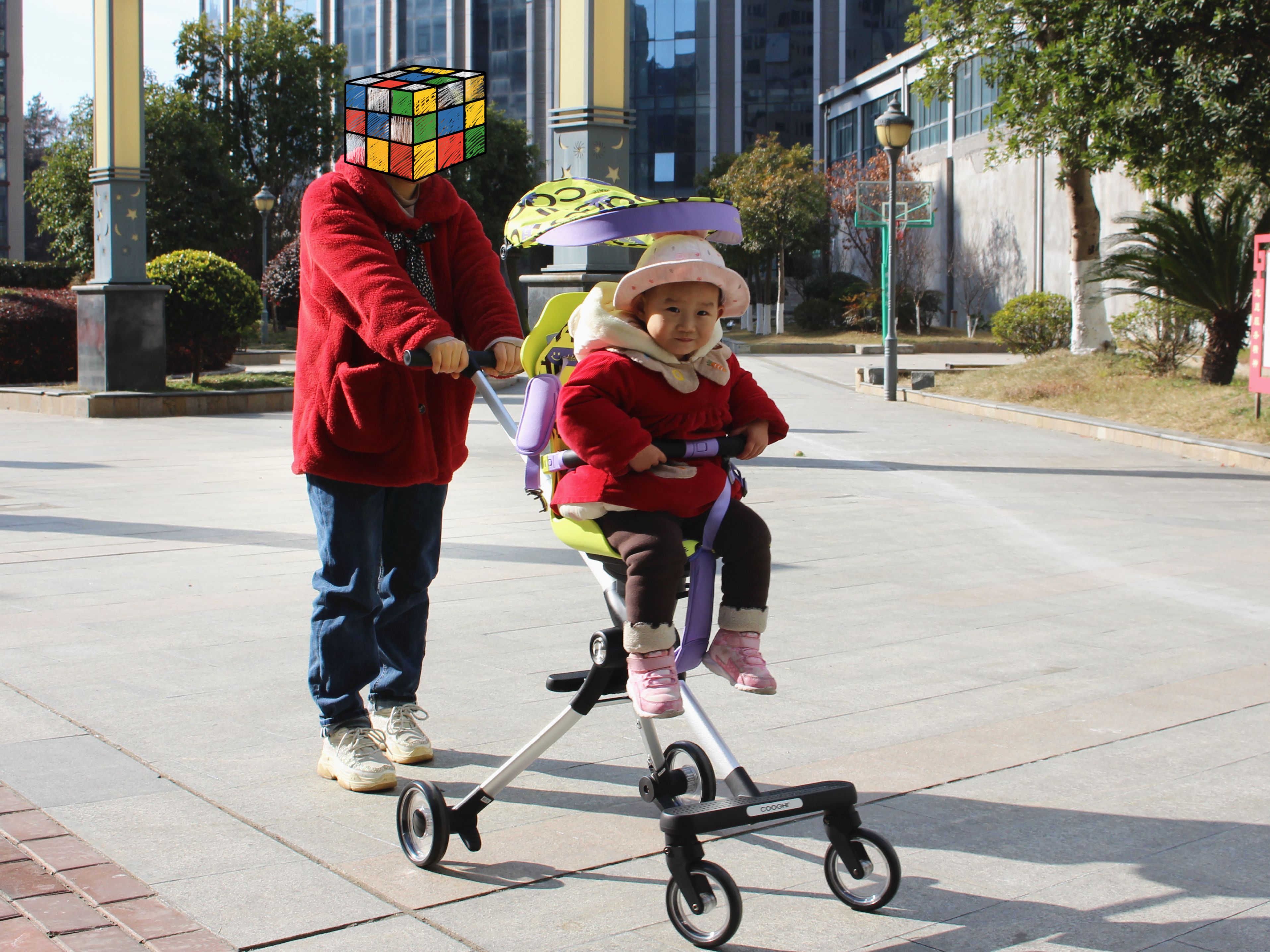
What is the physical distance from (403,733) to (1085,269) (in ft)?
62.0

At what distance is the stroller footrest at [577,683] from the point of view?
10.1 feet

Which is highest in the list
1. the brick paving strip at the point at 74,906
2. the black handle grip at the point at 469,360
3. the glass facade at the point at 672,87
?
the glass facade at the point at 672,87

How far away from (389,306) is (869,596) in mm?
3515

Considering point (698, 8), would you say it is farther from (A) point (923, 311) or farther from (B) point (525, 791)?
(B) point (525, 791)

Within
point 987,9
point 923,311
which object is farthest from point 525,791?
point 923,311

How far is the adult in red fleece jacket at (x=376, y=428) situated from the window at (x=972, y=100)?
126ft

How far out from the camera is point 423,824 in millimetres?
3023

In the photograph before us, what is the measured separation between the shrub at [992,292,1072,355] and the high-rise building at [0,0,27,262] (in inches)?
2351

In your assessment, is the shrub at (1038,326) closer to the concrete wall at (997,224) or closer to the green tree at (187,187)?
the concrete wall at (997,224)

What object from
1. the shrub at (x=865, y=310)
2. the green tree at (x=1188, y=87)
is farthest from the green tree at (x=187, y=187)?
the green tree at (x=1188, y=87)

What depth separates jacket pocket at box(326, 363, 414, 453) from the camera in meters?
3.40

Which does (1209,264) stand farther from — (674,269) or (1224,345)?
(674,269)

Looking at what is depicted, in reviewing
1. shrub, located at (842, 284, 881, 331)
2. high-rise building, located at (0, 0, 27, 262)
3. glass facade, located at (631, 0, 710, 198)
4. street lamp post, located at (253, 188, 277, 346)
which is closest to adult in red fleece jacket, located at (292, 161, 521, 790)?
street lamp post, located at (253, 188, 277, 346)

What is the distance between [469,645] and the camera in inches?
202
